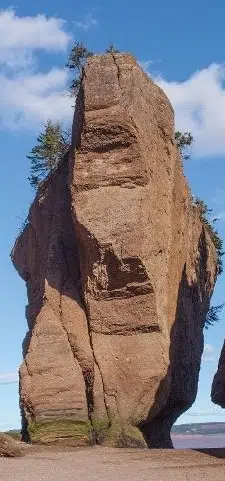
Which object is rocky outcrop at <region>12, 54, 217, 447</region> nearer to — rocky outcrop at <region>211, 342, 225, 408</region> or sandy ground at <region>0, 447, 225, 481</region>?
sandy ground at <region>0, 447, 225, 481</region>

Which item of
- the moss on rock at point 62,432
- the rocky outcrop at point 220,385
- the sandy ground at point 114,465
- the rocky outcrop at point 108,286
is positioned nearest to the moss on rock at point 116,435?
the rocky outcrop at point 108,286

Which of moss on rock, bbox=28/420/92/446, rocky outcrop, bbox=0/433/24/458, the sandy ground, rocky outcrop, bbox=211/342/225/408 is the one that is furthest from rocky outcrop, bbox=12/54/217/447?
rocky outcrop, bbox=0/433/24/458

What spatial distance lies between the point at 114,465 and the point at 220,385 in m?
5.70

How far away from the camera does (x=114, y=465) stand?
771 inches

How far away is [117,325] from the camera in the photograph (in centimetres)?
2806

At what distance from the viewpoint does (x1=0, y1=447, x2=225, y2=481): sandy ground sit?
16.8 metres

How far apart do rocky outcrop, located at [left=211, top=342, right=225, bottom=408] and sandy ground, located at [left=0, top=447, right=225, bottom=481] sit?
1511 millimetres

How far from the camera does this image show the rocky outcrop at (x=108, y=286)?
2680 cm

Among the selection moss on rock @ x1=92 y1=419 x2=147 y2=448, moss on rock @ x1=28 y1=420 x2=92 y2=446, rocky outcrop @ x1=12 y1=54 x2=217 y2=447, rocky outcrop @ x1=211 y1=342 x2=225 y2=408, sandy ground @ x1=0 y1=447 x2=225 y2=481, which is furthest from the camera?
rocky outcrop @ x1=12 y1=54 x2=217 y2=447

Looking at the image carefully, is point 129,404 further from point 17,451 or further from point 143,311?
point 17,451

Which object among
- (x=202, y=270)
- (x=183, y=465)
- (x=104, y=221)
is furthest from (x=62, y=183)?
(x=183, y=465)

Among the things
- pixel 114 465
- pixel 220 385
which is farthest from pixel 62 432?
pixel 114 465

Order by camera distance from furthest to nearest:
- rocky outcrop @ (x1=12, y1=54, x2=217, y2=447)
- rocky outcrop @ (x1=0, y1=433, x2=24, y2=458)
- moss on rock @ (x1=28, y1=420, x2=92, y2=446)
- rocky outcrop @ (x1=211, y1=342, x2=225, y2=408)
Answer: rocky outcrop @ (x1=12, y1=54, x2=217, y2=447) < moss on rock @ (x1=28, y1=420, x2=92, y2=446) < rocky outcrop @ (x1=211, y1=342, x2=225, y2=408) < rocky outcrop @ (x1=0, y1=433, x2=24, y2=458)

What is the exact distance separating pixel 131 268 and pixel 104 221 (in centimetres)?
187
